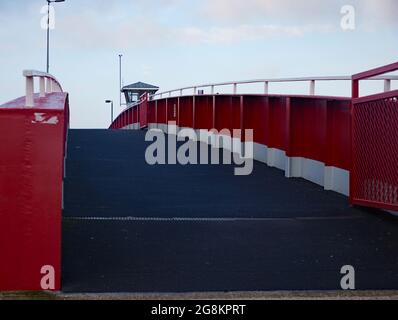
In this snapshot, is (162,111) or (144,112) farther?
(144,112)

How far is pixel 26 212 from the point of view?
6961 mm

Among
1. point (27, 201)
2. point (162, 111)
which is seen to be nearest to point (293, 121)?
point (27, 201)

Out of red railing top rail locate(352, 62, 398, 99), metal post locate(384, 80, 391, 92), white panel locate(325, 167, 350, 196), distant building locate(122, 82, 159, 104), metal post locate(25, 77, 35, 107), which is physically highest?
distant building locate(122, 82, 159, 104)

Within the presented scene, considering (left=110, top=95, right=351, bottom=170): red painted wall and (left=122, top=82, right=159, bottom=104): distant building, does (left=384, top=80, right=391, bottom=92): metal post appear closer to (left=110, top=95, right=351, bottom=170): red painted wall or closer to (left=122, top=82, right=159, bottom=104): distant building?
(left=110, top=95, right=351, bottom=170): red painted wall

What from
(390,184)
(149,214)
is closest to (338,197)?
(390,184)

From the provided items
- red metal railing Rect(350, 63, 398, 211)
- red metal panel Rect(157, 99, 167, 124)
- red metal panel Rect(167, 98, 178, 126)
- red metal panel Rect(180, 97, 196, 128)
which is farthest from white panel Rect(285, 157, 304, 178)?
red metal panel Rect(157, 99, 167, 124)

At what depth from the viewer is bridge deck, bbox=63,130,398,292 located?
7328mm

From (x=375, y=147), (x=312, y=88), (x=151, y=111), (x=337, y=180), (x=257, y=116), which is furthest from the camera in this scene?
(x=151, y=111)

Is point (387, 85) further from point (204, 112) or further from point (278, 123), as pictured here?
point (204, 112)

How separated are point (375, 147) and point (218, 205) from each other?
2.56 m

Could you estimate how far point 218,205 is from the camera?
37.6ft

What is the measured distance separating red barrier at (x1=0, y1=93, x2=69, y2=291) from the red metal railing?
16.3ft
